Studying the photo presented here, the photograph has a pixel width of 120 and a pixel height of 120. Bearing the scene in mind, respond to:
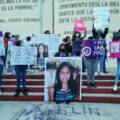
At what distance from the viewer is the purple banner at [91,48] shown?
21.2 feet

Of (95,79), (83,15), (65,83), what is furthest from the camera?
(83,15)

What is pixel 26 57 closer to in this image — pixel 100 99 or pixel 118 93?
pixel 100 99

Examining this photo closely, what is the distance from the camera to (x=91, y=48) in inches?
257

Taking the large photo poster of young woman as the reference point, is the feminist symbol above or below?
above

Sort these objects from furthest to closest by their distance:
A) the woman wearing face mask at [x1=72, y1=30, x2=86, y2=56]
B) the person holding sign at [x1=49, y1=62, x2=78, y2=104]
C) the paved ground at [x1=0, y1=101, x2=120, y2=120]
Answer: the woman wearing face mask at [x1=72, y1=30, x2=86, y2=56] < the person holding sign at [x1=49, y1=62, x2=78, y2=104] < the paved ground at [x1=0, y1=101, x2=120, y2=120]

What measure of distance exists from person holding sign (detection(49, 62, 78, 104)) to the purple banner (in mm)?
697

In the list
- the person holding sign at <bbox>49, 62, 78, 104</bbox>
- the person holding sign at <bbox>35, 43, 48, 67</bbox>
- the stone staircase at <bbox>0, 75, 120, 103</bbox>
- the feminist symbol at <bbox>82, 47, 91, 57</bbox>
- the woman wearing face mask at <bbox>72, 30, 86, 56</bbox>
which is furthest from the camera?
the person holding sign at <bbox>35, 43, 48, 67</bbox>

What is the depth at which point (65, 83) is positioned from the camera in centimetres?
613

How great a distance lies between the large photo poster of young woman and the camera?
6129 millimetres

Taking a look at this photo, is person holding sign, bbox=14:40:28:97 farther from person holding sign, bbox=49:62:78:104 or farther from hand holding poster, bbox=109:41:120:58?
hand holding poster, bbox=109:41:120:58

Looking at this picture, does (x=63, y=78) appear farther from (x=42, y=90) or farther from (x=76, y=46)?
(x=76, y=46)

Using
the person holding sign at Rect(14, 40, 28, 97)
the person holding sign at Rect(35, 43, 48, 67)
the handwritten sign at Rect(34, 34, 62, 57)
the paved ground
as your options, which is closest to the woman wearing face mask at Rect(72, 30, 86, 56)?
the handwritten sign at Rect(34, 34, 62, 57)

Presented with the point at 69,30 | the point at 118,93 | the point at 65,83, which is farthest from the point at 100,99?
the point at 69,30

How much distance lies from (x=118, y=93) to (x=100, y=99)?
0.70 m
